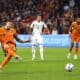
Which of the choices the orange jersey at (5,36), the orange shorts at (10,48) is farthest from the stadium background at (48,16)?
the orange shorts at (10,48)

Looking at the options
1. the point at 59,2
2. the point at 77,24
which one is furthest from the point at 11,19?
the point at 77,24

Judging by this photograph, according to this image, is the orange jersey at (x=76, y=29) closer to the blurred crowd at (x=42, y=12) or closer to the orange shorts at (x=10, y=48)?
the orange shorts at (x=10, y=48)

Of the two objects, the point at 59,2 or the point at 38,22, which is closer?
the point at 38,22

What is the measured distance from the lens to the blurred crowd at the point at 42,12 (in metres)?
38.3

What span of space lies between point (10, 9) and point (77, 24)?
16.9 metres

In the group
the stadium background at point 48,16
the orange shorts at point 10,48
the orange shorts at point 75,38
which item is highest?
the orange shorts at point 10,48

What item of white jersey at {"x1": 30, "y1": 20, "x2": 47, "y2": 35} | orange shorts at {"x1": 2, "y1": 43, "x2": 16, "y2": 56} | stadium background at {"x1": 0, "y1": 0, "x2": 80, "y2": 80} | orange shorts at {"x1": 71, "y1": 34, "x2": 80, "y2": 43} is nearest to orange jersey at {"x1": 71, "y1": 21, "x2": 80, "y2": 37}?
orange shorts at {"x1": 71, "y1": 34, "x2": 80, "y2": 43}

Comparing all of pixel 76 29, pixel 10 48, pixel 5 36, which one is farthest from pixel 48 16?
pixel 10 48

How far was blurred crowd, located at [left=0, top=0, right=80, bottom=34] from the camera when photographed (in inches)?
1508

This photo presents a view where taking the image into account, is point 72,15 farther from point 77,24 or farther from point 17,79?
point 17,79

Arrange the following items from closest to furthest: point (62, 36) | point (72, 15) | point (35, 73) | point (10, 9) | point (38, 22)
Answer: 1. point (35, 73)
2. point (38, 22)
3. point (62, 36)
4. point (72, 15)
5. point (10, 9)

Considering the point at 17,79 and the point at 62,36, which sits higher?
the point at 17,79

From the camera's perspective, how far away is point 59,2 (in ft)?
136

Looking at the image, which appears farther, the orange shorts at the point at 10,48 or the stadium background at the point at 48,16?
the stadium background at the point at 48,16
